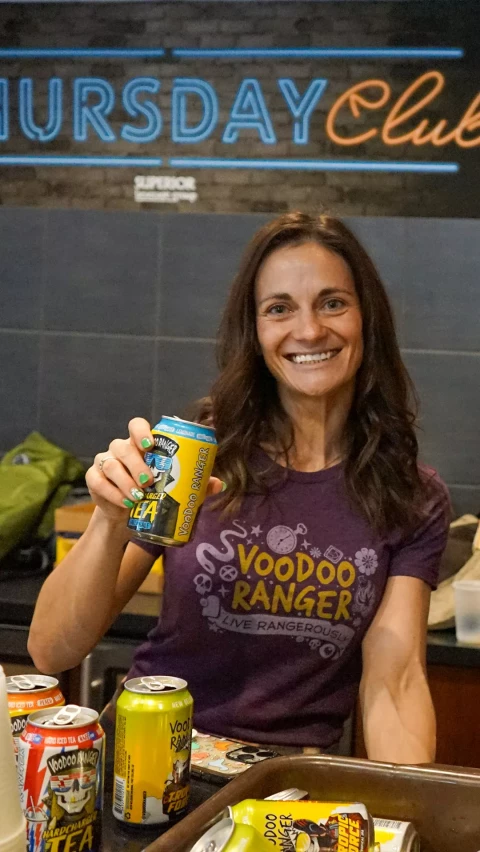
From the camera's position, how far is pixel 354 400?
1.62 meters

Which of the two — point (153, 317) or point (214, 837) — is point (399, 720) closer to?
point (214, 837)

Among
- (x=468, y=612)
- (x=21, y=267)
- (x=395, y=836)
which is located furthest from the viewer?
(x=21, y=267)

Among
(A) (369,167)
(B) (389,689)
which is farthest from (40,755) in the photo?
(A) (369,167)

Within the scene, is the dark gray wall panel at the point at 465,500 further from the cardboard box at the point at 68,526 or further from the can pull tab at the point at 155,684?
the can pull tab at the point at 155,684

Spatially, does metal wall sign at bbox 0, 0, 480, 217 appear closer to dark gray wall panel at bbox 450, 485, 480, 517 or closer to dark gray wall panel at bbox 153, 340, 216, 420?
dark gray wall panel at bbox 153, 340, 216, 420

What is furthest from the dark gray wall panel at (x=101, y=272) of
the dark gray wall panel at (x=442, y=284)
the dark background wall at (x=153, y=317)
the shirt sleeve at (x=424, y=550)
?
the shirt sleeve at (x=424, y=550)

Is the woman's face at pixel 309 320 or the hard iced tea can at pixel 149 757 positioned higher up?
the woman's face at pixel 309 320

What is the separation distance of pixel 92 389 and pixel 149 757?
85.3 inches

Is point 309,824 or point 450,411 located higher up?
point 450,411

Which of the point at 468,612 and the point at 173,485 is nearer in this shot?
the point at 173,485

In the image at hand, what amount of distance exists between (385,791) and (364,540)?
0.61m

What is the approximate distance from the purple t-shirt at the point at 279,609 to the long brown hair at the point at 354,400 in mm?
76

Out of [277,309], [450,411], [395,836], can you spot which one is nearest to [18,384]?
[450,411]

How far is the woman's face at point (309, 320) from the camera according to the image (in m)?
1.51
